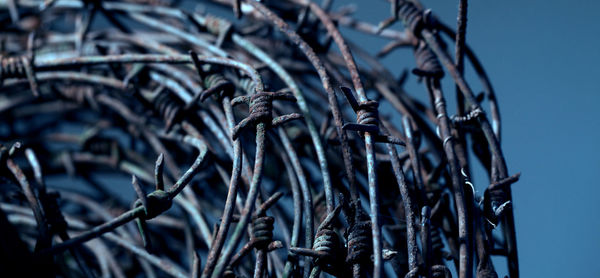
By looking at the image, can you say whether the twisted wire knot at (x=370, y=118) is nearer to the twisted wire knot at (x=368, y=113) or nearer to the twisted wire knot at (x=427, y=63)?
the twisted wire knot at (x=368, y=113)

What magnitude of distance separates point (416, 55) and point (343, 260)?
0.98 feet

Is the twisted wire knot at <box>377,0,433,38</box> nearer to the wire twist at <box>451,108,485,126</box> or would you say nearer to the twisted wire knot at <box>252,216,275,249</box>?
the wire twist at <box>451,108,485,126</box>

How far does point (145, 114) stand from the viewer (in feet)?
2.84

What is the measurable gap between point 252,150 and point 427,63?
1.61 ft

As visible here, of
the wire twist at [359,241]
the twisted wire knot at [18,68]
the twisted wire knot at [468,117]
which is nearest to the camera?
the wire twist at [359,241]

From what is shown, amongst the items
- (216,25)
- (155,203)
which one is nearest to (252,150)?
(216,25)

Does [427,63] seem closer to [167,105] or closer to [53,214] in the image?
[167,105]

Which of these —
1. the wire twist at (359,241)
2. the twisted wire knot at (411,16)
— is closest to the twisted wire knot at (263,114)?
the wire twist at (359,241)

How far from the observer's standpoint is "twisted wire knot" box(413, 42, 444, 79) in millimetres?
632

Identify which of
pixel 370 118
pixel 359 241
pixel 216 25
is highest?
pixel 216 25

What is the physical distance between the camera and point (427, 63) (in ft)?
2.15

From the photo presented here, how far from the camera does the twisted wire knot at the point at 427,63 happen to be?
0.63m

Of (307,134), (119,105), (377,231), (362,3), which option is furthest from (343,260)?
(362,3)

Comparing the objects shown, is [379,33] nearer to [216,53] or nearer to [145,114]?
[216,53]
